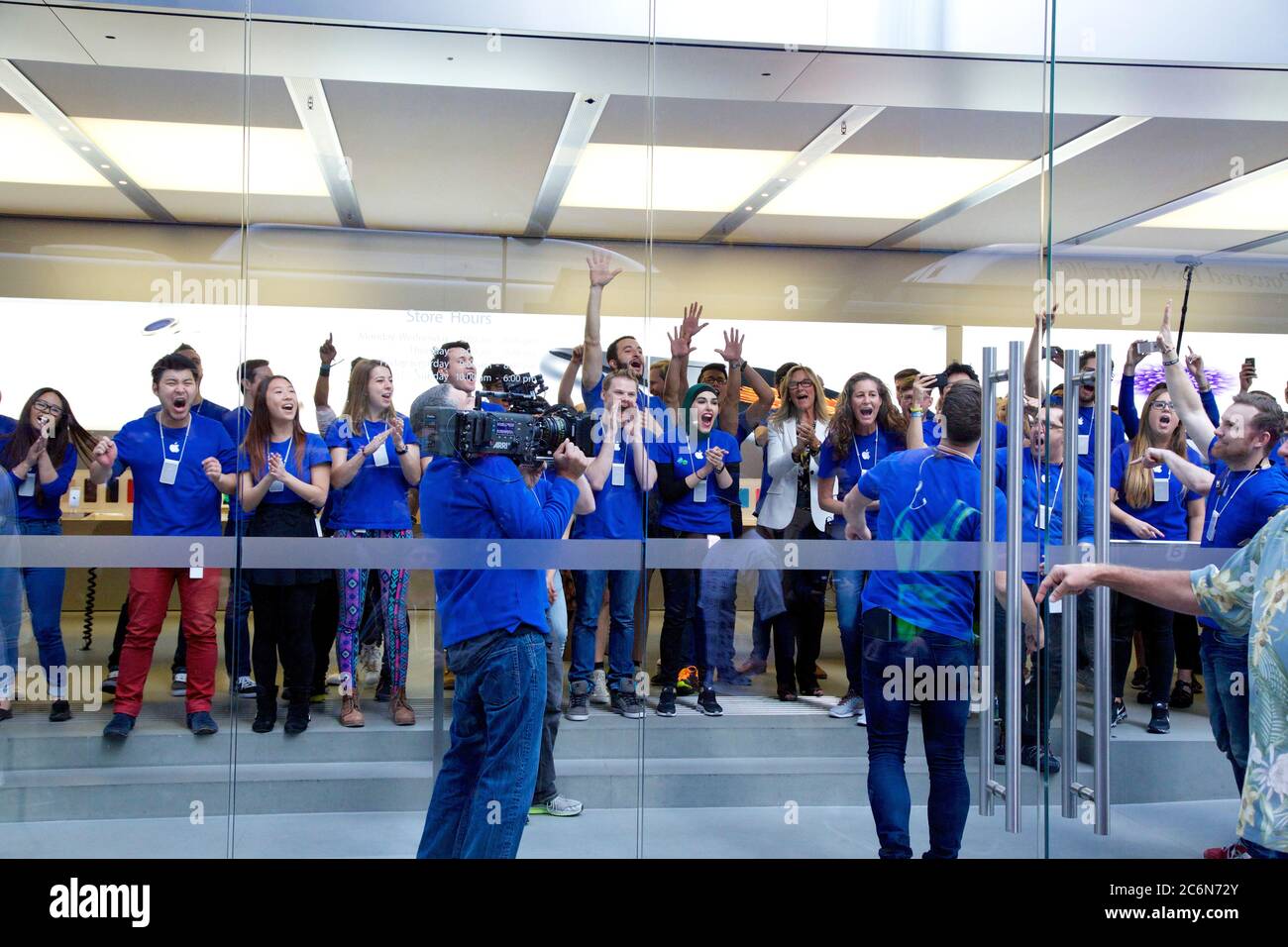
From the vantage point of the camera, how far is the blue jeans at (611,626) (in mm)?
3539

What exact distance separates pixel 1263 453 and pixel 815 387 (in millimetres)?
1451

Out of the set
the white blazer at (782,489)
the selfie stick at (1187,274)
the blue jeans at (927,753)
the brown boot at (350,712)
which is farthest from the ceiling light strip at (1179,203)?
the brown boot at (350,712)

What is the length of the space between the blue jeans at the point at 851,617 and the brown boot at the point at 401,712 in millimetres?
1378

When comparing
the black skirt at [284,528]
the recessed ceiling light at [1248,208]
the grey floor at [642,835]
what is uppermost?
the recessed ceiling light at [1248,208]

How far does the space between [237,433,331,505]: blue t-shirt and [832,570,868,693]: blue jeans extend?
1.67m

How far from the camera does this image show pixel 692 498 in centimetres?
358

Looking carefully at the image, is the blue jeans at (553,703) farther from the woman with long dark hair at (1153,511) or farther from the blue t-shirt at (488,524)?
the woman with long dark hair at (1153,511)

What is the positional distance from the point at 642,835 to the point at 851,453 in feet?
4.54

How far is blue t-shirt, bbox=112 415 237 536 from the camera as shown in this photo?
11.3 ft

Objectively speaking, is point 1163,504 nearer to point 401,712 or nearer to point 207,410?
point 401,712

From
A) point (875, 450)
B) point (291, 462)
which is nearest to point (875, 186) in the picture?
point (875, 450)
